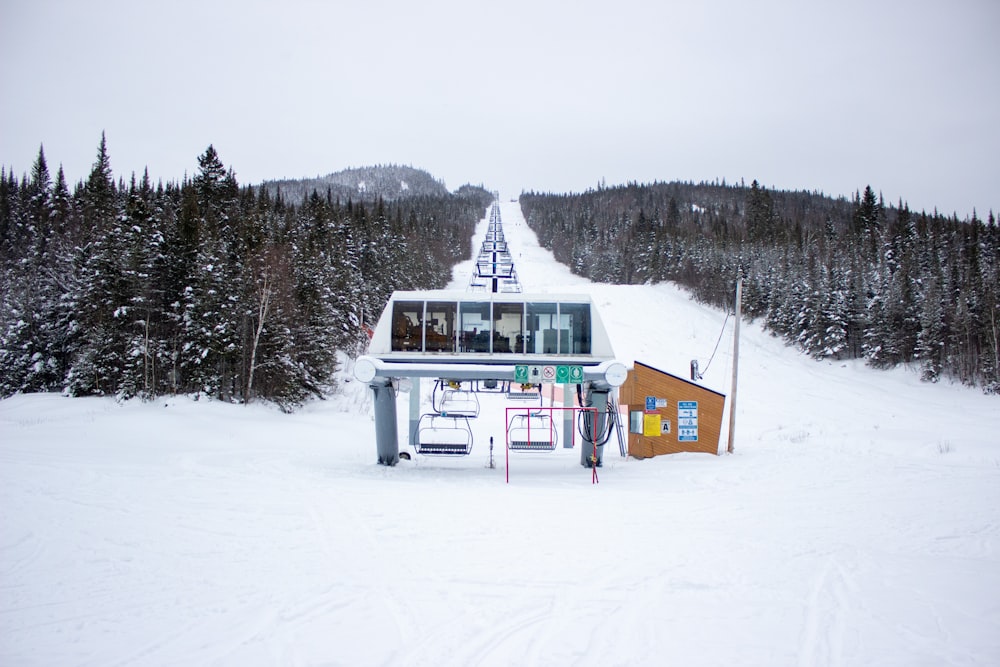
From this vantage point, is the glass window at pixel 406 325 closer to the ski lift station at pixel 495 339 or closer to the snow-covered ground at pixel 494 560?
the ski lift station at pixel 495 339

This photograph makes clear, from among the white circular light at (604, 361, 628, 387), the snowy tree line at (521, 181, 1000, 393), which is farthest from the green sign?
the snowy tree line at (521, 181, 1000, 393)

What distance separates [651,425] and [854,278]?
160ft

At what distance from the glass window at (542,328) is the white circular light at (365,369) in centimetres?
445

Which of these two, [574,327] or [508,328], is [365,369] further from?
[574,327]

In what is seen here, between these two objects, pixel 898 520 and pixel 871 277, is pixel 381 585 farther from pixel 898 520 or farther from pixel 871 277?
pixel 871 277

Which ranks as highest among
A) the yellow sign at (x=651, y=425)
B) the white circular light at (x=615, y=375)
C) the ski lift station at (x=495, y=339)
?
the ski lift station at (x=495, y=339)

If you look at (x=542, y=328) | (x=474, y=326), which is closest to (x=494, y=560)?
(x=474, y=326)

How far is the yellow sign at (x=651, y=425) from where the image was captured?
18.7 meters

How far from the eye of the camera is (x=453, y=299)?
627 inches

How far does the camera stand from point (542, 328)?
15.9 m

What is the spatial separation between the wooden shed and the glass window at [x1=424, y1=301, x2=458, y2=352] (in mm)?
6855

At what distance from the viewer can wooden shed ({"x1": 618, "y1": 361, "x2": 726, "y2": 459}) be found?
18.8 m

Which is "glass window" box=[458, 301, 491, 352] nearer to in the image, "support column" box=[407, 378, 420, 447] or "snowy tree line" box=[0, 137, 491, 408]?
"support column" box=[407, 378, 420, 447]

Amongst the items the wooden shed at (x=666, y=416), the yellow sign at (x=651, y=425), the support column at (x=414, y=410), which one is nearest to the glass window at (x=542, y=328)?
the support column at (x=414, y=410)
